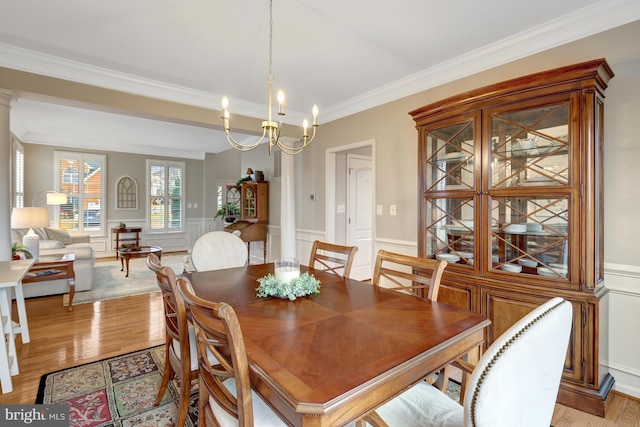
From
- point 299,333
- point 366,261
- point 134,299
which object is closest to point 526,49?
point 299,333

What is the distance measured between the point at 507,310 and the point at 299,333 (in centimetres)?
161

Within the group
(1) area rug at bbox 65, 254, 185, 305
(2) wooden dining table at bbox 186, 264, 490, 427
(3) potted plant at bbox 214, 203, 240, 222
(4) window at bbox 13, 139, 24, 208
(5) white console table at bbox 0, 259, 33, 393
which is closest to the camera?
(2) wooden dining table at bbox 186, 264, 490, 427

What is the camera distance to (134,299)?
4.02m

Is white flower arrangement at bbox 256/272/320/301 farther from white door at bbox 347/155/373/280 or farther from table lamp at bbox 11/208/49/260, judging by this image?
table lamp at bbox 11/208/49/260

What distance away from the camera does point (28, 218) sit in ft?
12.2

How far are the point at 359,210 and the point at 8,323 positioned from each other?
13.1 ft

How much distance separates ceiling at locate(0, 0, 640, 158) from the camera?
2.04 metres

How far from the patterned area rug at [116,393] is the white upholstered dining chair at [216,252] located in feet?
2.72

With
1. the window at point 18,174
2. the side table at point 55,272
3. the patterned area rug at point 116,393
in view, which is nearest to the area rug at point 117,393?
the patterned area rug at point 116,393

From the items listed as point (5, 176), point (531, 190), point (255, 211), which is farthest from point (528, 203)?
point (255, 211)

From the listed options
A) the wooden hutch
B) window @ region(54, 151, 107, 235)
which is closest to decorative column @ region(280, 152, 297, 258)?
the wooden hutch

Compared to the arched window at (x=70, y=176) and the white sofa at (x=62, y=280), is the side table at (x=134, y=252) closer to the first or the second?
the white sofa at (x=62, y=280)

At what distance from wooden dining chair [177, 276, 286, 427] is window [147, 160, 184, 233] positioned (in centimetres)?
741

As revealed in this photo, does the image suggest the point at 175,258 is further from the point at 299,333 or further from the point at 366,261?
the point at 299,333
